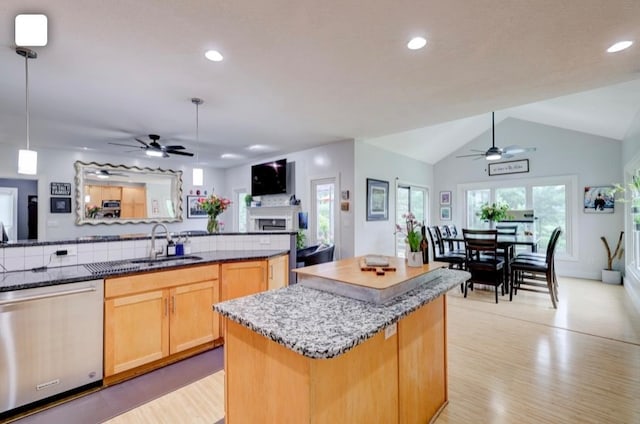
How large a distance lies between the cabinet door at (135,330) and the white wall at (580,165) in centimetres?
738

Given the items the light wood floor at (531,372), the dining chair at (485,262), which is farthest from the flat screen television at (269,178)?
the light wood floor at (531,372)

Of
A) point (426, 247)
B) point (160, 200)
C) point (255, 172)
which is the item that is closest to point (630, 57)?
point (426, 247)

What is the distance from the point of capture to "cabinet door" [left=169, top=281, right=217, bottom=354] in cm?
260

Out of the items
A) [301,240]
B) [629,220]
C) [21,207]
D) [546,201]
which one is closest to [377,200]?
[301,240]

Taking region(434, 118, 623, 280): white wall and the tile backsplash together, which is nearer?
the tile backsplash

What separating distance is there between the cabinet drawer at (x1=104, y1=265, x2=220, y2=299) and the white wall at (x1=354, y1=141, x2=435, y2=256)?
2820mm

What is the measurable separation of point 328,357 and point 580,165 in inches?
286

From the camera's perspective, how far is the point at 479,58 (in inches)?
92.9

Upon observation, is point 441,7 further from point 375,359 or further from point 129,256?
point 129,256

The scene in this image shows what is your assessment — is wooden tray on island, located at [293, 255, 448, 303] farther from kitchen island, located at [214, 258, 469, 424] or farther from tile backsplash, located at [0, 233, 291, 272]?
tile backsplash, located at [0, 233, 291, 272]

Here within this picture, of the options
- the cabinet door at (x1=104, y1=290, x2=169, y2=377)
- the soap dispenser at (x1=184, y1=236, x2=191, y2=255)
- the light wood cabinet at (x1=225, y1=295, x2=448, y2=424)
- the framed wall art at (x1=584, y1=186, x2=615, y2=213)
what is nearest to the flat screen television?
the soap dispenser at (x1=184, y1=236, x2=191, y2=255)

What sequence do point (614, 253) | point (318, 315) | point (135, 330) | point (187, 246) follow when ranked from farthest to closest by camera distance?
1. point (614, 253)
2. point (187, 246)
3. point (135, 330)
4. point (318, 315)

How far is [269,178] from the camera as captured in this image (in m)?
6.44

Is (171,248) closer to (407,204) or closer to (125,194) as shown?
(125,194)
